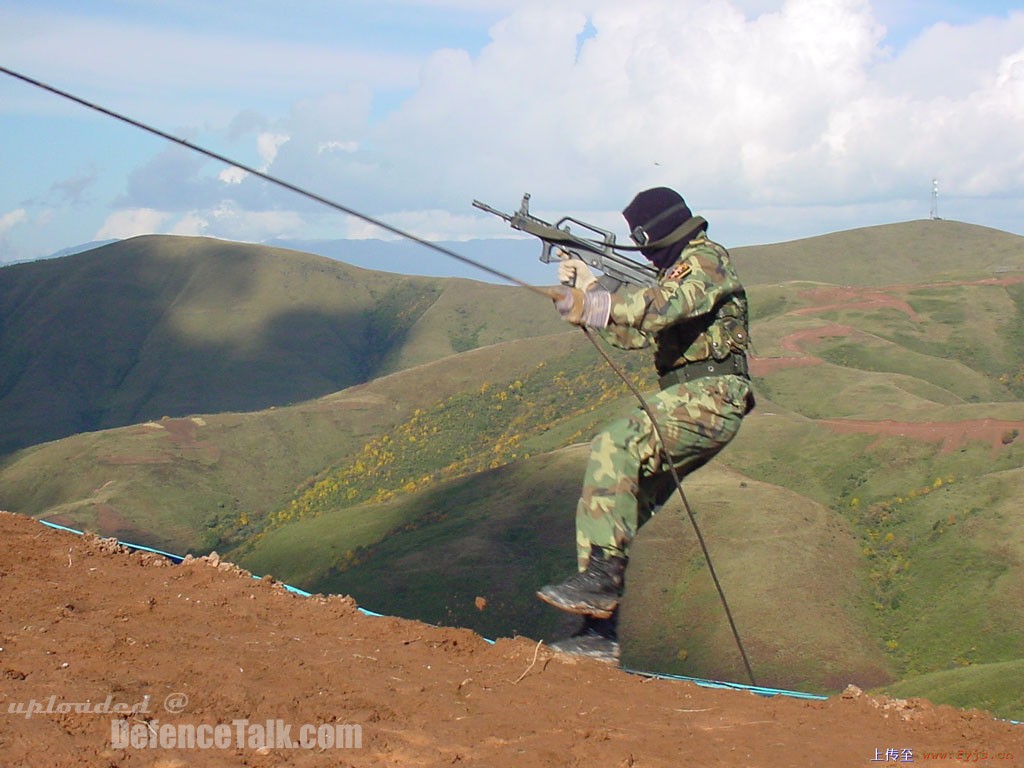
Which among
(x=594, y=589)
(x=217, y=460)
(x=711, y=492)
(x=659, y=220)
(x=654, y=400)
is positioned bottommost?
(x=217, y=460)

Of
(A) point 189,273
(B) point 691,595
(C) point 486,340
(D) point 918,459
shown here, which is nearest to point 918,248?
(C) point 486,340

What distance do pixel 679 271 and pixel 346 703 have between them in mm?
3992

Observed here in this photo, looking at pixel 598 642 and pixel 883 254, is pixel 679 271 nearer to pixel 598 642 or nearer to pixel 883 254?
pixel 598 642

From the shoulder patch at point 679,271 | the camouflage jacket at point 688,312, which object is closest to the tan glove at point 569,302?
the camouflage jacket at point 688,312

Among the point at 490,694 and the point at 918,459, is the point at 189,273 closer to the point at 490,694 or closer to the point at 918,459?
the point at 918,459

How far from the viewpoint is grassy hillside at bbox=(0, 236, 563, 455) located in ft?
535

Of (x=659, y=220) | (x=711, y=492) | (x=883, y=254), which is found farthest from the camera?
(x=883, y=254)

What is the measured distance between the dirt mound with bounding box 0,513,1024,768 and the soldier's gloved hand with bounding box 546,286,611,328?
2629 millimetres

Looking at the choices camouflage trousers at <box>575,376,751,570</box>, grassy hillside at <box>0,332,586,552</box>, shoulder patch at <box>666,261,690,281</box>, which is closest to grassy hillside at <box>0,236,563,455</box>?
grassy hillside at <box>0,332,586,552</box>

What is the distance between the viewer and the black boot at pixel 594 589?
8445 millimetres

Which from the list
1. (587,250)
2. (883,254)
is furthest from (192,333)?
(587,250)

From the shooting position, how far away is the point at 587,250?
1120 centimetres

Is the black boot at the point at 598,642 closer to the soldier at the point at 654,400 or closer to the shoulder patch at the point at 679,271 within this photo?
the soldier at the point at 654,400

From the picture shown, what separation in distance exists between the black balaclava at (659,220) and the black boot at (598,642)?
2921 millimetres
